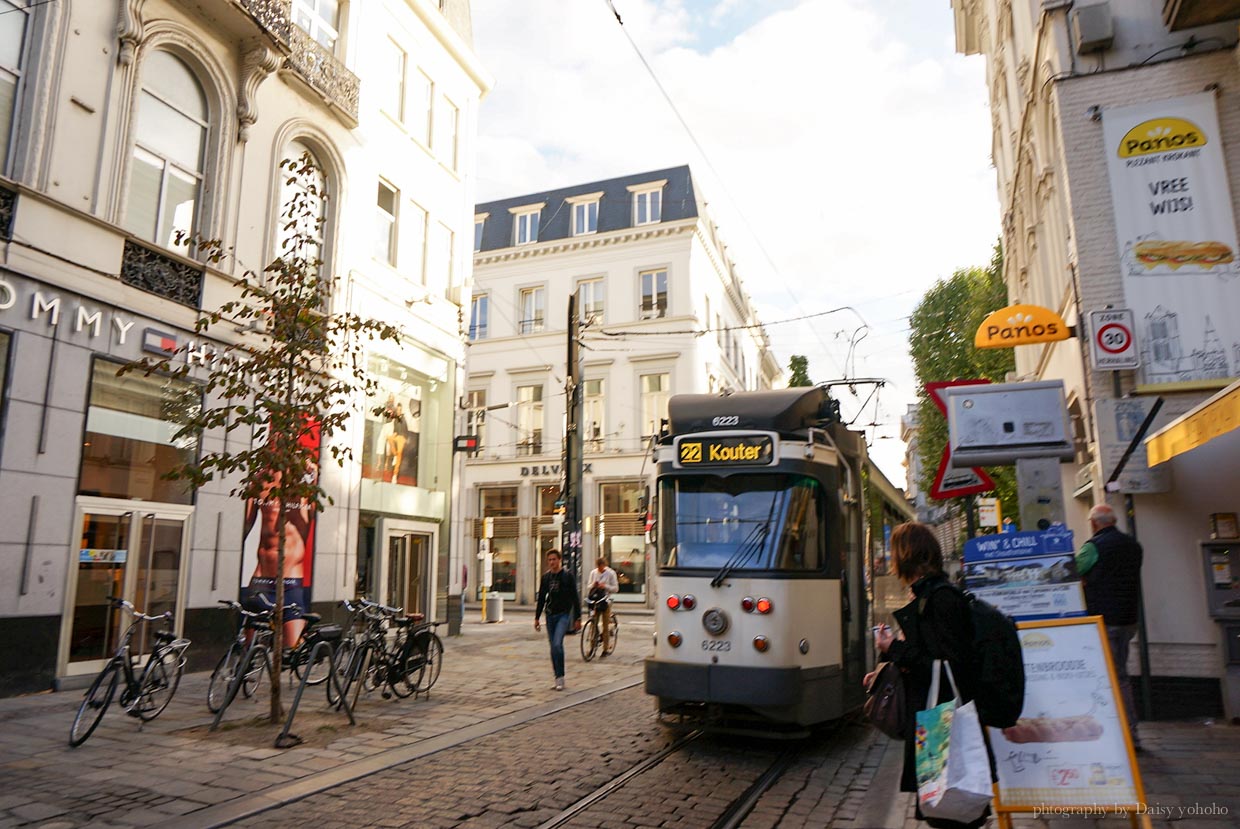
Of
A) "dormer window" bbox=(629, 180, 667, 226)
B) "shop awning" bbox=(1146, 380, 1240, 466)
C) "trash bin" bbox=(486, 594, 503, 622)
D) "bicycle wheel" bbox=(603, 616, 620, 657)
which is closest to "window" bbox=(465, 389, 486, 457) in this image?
"dormer window" bbox=(629, 180, 667, 226)

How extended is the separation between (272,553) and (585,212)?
1024 inches

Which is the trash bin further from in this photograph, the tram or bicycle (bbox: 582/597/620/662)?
the tram

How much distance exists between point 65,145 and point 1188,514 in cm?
1362

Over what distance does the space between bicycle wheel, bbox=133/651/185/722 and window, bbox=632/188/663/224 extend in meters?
29.1

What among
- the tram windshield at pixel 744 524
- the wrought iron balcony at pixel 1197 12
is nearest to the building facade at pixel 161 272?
the tram windshield at pixel 744 524

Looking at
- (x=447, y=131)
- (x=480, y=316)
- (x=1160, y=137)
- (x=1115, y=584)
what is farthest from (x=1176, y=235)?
(x=480, y=316)

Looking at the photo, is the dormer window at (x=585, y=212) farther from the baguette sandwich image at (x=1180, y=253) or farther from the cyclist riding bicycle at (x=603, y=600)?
the baguette sandwich image at (x=1180, y=253)

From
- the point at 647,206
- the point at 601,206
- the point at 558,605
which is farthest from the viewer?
the point at 601,206

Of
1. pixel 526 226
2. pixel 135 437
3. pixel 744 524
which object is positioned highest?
pixel 526 226

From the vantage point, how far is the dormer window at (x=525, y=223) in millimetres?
37719

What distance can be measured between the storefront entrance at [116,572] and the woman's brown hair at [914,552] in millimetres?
10348

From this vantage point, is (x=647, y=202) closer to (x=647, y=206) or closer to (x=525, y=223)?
(x=647, y=206)

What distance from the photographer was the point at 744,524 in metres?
7.59

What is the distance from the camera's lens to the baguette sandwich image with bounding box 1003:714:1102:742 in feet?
14.9
